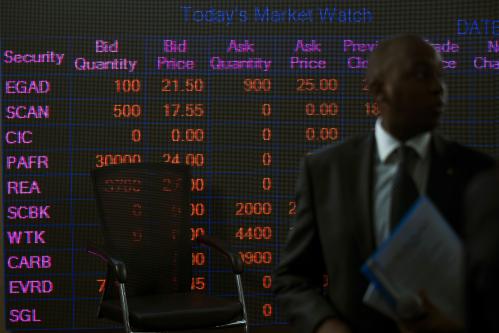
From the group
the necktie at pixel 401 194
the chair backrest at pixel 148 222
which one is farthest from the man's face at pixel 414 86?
the chair backrest at pixel 148 222

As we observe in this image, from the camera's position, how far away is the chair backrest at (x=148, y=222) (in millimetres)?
3986

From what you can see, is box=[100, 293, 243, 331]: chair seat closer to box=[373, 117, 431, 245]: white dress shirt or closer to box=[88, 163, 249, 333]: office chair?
box=[88, 163, 249, 333]: office chair

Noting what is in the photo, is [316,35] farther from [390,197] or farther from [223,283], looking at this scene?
[390,197]

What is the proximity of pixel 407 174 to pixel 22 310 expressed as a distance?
3.17 m

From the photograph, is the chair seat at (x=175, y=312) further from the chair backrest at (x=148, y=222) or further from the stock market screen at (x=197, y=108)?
the stock market screen at (x=197, y=108)

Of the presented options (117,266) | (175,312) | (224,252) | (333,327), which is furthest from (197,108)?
(333,327)

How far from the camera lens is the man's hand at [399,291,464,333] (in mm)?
1345

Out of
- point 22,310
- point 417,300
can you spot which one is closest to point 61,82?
point 22,310

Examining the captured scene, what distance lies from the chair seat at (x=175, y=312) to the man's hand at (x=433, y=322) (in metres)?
2.29

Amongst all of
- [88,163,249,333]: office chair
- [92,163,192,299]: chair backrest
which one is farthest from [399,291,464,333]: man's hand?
[92,163,192,299]: chair backrest

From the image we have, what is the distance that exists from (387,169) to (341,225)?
17 centimetres

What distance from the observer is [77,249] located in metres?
4.31

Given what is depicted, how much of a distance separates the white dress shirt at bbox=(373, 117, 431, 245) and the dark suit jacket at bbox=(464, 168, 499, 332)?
23.3 inches

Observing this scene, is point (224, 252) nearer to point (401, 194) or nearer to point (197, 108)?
point (197, 108)
